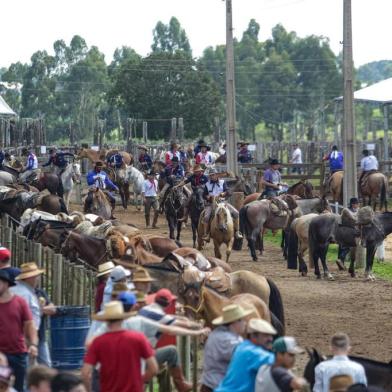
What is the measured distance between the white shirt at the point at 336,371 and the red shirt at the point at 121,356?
1.52 m

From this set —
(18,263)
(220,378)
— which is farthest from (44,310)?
(18,263)

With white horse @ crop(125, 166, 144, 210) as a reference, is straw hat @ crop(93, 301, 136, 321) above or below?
below

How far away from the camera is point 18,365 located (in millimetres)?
12383

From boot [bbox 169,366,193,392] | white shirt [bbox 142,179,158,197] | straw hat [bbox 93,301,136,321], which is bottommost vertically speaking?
boot [bbox 169,366,193,392]

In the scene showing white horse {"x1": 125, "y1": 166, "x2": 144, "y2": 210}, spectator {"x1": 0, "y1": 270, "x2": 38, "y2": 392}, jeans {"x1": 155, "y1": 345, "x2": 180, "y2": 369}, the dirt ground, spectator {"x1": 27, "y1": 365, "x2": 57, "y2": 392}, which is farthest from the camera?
white horse {"x1": 125, "y1": 166, "x2": 144, "y2": 210}

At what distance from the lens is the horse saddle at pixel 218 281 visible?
16.1 m

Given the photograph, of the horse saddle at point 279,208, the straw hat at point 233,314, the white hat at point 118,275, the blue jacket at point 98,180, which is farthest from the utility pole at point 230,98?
the straw hat at point 233,314

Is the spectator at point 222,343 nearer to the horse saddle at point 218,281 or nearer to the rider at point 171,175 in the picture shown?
the horse saddle at point 218,281

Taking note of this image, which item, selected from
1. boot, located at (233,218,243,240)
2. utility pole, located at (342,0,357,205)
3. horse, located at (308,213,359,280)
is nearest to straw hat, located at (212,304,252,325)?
horse, located at (308,213,359,280)

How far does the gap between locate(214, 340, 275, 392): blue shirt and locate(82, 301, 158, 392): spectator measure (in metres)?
0.70

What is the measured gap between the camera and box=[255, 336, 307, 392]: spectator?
9859 millimetres

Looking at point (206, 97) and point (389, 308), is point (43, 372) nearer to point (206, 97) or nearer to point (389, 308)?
point (389, 308)

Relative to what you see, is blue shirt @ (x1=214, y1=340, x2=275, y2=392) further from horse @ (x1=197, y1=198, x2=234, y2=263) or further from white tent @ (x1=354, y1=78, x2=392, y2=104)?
white tent @ (x1=354, y1=78, x2=392, y2=104)

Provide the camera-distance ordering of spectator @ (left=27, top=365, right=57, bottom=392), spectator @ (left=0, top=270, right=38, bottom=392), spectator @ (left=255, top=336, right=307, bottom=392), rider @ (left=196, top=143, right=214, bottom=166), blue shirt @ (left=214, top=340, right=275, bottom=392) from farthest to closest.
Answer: rider @ (left=196, top=143, right=214, bottom=166) < spectator @ (left=0, top=270, right=38, bottom=392) < blue shirt @ (left=214, top=340, right=275, bottom=392) < spectator @ (left=255, top=336, right=307, bottom=392) < spectator @ (left=27, top=365, right=57, bottom=392)
